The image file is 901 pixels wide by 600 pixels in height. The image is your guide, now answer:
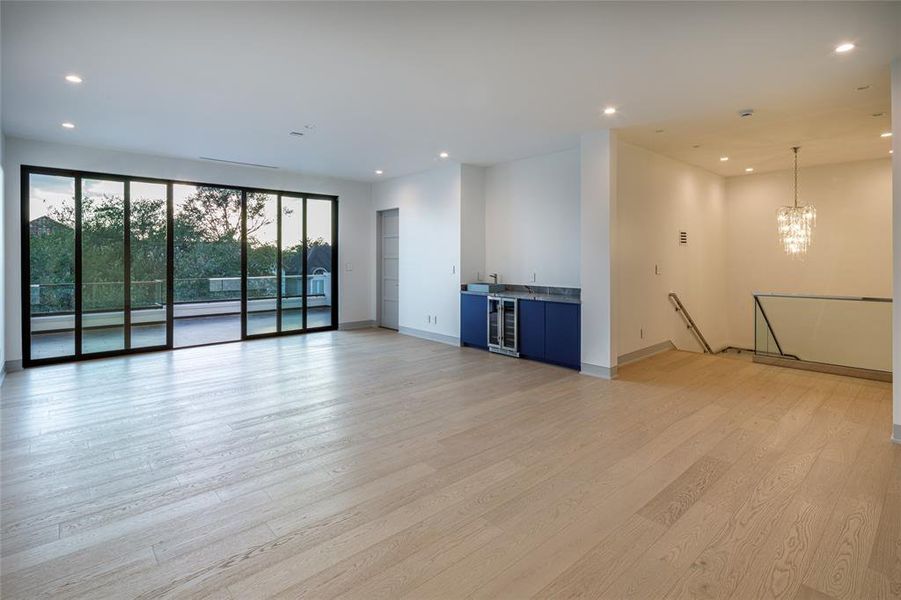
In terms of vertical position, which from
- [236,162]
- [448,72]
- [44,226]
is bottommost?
[44,226]

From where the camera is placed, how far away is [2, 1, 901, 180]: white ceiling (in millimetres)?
2902

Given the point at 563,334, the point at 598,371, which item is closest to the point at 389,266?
the point at 563,334

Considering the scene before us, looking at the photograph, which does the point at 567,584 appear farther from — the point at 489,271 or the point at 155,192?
the point at 155,192

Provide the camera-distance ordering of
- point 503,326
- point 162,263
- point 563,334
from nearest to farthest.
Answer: point 563,334
point 503,326
point 162,263

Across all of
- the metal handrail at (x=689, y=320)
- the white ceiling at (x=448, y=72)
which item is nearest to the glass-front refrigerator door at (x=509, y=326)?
the white ceiling at (x=448, y=72)

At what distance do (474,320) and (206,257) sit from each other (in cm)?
457

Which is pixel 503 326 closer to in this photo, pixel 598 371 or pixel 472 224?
pixel 598 371

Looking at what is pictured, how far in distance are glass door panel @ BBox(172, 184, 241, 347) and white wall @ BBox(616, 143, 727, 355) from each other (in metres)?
6.27

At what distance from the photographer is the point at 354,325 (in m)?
9.30

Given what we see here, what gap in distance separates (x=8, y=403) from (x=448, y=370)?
450 centimetres

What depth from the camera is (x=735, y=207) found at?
8250 millimetres

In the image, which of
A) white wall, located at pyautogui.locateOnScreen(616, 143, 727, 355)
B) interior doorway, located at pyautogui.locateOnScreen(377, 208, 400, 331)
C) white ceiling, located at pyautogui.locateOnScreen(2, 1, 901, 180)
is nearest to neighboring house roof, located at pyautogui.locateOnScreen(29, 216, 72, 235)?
white ceiling, located at pyautogui.locateOnScreen(2, 1, 901, 180)

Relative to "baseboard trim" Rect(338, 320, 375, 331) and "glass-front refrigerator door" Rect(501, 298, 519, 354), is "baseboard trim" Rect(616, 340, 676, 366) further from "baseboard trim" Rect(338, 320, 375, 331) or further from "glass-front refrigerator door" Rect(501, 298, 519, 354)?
"baseboard trim" Rect(338, 320, 375, 331)

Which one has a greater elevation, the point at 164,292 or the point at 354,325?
the point at 164,292
